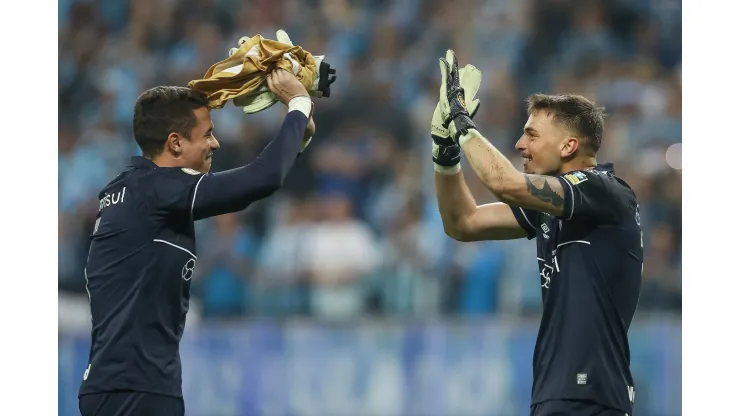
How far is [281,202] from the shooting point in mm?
9156

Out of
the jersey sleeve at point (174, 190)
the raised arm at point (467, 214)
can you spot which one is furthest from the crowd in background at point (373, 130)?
the jersey sleeve at point (174, 190)

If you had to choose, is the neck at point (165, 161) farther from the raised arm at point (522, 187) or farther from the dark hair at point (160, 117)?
the raised arm at point (522, 187)

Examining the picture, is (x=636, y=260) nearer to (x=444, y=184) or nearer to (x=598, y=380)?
(x=598, y=380)

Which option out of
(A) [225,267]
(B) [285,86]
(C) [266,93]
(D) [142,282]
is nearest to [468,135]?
(B) [285,86]

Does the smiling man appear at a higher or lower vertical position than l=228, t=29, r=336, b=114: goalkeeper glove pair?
lower

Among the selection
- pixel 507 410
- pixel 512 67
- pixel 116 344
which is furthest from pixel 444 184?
pixel 512 67

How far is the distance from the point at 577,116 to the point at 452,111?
0.55 metres

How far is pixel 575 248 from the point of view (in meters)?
4.22

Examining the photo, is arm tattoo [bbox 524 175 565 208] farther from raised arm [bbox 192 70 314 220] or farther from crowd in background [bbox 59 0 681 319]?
crowd in background [bbox 59 0 681 319]

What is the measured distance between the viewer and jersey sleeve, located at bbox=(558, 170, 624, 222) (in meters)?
4.16

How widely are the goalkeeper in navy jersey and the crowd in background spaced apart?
408 cm

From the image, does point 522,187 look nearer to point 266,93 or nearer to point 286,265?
point 266,93

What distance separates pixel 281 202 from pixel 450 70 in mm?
4717

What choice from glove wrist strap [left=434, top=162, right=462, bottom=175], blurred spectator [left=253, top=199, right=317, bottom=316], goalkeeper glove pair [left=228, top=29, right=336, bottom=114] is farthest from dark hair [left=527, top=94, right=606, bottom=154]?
blurred spectator [left=253, top=199, right=317, bottom=316]
